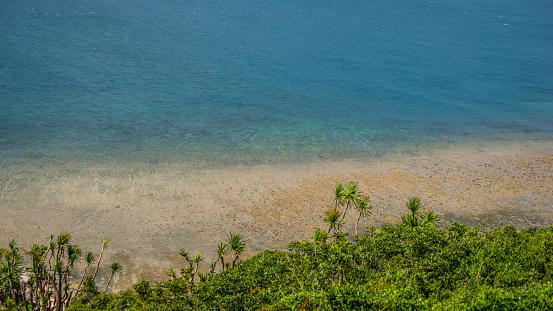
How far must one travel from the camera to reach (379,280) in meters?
10.4

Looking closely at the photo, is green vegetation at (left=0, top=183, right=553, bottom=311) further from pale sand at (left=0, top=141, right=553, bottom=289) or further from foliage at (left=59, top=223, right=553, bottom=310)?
pale sand at (left=0, top=141, right=553, bottom=289)

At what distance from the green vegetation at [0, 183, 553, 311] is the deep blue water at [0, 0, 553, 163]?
52.9 ft

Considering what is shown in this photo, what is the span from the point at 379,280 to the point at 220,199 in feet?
42.4

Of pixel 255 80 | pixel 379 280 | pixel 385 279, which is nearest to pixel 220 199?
pixel 385 279

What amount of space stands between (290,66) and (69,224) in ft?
130

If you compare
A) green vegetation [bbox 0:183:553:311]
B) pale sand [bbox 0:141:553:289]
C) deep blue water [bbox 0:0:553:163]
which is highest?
deep blue water [bbox 0:0:553:163]

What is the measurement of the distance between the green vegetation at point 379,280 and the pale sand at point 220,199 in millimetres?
5240

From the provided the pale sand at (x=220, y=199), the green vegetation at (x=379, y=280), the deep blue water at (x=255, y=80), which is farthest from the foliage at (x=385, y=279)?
the deep blue water at (x=255, y=80)

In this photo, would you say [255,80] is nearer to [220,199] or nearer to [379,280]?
[220,199]

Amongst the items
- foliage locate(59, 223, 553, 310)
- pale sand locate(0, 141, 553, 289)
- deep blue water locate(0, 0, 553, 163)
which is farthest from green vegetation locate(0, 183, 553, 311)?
deep blue water locate(0, 0, 553, 163)

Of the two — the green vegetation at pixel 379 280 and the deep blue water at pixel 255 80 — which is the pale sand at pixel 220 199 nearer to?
the deep blue water at pixel 255 80

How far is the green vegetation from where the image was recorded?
30.2ft

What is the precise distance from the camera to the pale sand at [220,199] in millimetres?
18344

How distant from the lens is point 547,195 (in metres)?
24.0
